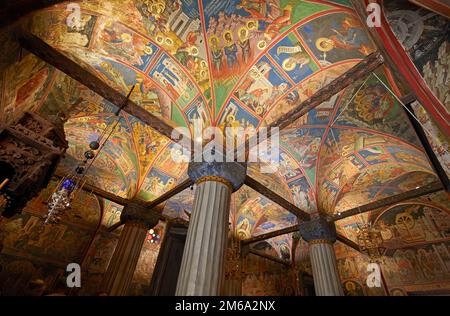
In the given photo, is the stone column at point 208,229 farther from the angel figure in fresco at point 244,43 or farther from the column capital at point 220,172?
the angel figure in fresco at point 244,43

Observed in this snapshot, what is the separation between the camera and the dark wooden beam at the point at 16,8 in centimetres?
387

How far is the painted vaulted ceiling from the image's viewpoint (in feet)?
19.6

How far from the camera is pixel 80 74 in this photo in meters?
6.23

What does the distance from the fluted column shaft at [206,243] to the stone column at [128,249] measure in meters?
4.49

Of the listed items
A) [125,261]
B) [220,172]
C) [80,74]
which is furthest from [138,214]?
[80,74]

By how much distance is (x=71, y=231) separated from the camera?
491 inches

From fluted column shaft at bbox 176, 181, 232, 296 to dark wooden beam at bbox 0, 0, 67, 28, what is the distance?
4.90 m

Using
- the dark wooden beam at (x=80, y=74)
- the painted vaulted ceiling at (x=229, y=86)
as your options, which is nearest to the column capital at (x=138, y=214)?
the painted vaulted ceiling at (x=229, y=86)

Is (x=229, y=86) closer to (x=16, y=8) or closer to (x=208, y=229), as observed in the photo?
(x=208, y=229)

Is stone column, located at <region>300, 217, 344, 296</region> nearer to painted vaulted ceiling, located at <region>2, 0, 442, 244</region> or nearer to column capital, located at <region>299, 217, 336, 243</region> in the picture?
column capital, located at <region>299, 217, 336, 243</region>

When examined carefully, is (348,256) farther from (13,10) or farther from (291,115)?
(13,10)

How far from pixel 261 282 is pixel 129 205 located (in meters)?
10.7
